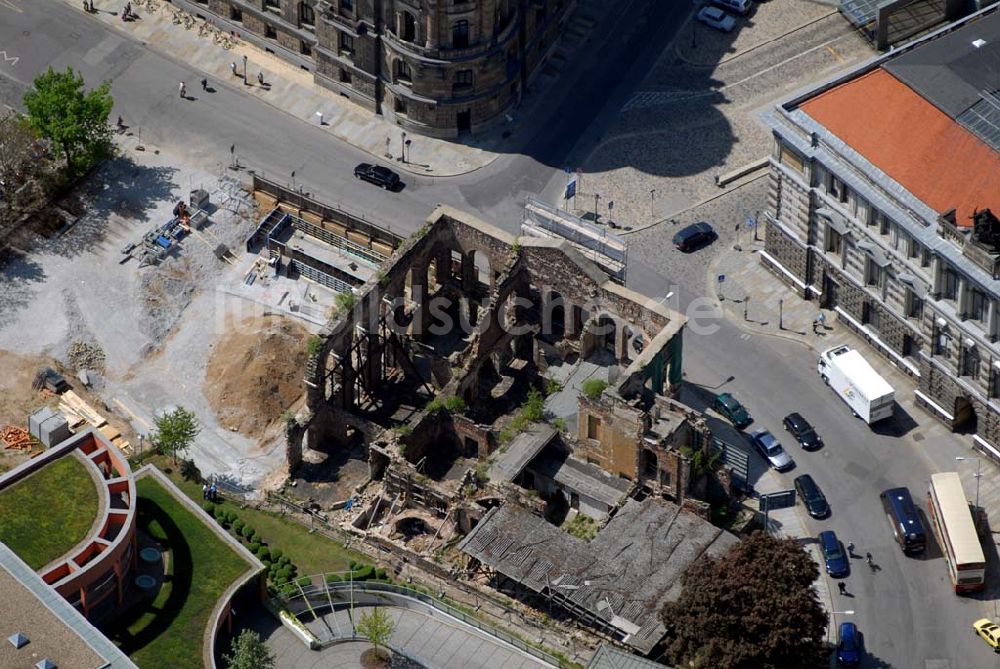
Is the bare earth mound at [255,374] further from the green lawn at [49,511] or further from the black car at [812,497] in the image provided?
the black car at [812,497]

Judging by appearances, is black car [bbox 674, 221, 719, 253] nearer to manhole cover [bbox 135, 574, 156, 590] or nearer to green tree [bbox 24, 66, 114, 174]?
green tree [bbox 24, 66, 114, 174]

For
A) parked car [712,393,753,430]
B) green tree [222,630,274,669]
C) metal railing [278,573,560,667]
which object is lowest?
green tree [222,630,274,669]

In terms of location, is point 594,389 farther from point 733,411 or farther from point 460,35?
point 460,35

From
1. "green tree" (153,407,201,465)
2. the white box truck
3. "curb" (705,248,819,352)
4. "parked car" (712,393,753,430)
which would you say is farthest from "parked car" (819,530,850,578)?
"green tree" (153,407,201,465)

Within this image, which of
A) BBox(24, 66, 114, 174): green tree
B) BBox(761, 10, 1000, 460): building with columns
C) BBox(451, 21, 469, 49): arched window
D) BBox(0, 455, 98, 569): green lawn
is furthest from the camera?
BBox(451, 21, 469, 49): arched window

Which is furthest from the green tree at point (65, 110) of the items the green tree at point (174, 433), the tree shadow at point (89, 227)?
the green tree at point (174, 433)

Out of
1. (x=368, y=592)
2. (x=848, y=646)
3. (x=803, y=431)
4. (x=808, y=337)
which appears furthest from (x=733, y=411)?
(x=368, y=592)
